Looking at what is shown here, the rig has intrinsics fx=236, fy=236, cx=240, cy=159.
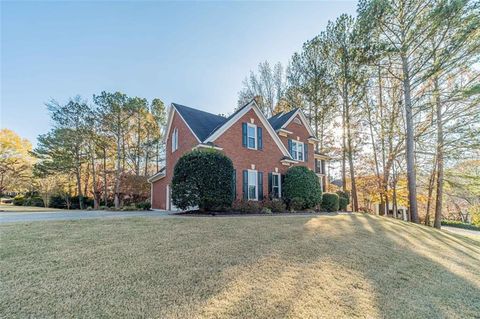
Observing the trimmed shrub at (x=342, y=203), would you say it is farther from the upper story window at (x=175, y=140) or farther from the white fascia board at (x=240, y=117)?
the upper story window at (x=175, y=140)

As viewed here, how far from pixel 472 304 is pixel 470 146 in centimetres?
1382

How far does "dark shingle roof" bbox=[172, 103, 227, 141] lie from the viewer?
51.7ft

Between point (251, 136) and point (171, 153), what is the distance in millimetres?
6826

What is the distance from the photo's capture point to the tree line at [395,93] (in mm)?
13609

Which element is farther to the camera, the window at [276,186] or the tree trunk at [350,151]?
the tree trunk at [350,151]

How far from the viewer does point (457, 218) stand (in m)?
35.7

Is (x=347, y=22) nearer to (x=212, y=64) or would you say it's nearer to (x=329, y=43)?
(x=329, y=43)

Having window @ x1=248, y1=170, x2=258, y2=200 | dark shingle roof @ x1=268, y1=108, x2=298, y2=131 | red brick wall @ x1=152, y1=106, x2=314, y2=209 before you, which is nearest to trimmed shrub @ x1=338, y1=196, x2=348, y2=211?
red brick wall @ x1=152, y1=106, x2=314, y2=209

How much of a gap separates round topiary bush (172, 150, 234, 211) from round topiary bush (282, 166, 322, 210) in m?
5.63

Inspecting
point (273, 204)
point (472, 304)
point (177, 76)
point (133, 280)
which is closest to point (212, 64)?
point (177, 76)

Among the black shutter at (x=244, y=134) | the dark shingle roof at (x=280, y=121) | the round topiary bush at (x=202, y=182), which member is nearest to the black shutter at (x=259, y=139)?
the black shutter at (x=244, y=134)

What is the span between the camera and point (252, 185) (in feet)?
52.5

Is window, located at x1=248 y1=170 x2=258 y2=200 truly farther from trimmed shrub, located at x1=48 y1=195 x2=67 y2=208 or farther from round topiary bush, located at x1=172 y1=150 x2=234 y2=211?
trimmed shrub, located at x1=48 y1=195 x2=67 y2=208

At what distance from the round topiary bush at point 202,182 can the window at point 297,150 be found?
10.0 meters
